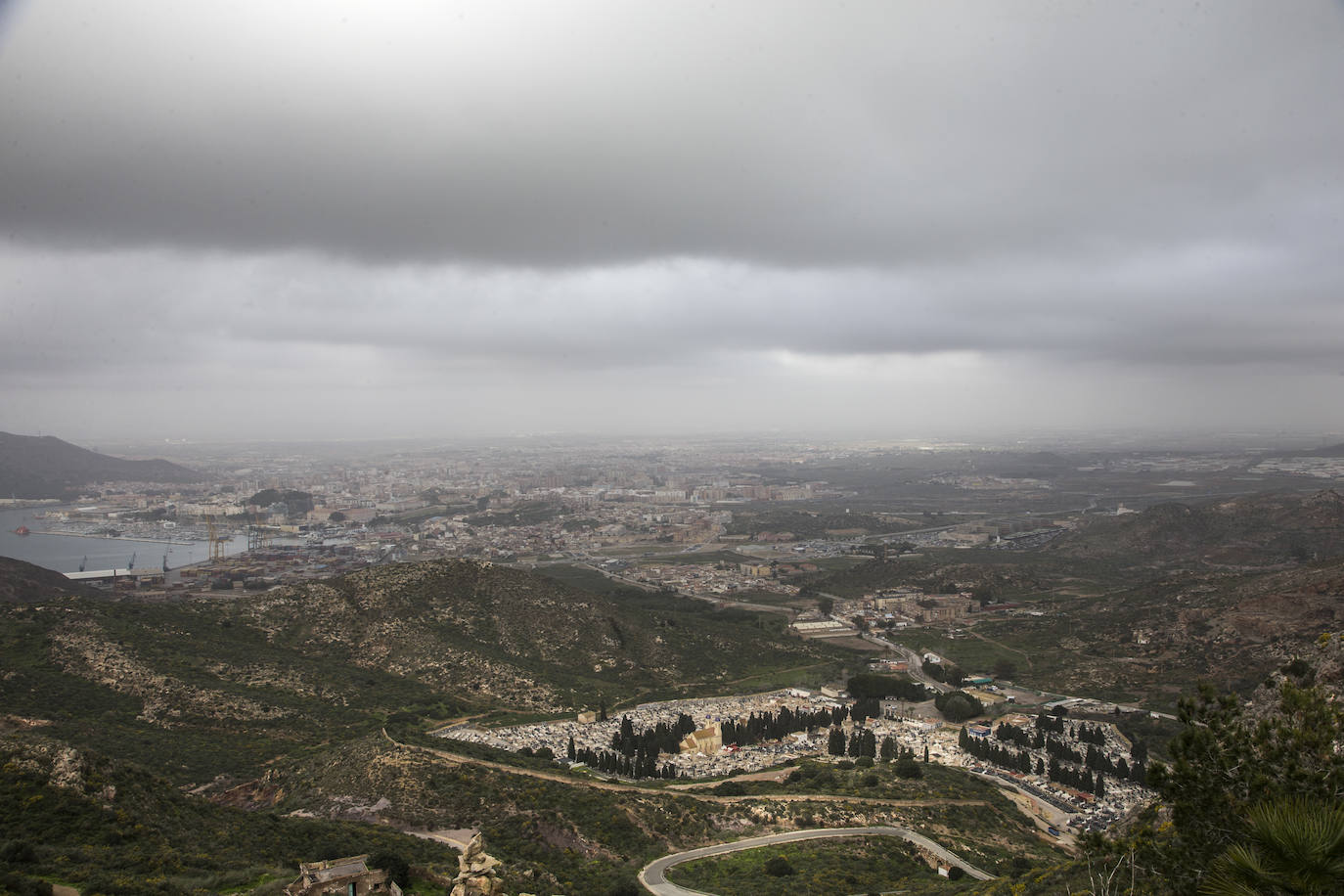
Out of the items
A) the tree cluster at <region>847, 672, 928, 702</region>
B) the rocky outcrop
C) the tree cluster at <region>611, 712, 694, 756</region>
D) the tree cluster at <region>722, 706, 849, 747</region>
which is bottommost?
the tree cluster at <region>847, 672, 928, 702</region>

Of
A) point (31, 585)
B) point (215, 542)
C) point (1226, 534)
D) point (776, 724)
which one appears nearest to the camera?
point (776, 724)

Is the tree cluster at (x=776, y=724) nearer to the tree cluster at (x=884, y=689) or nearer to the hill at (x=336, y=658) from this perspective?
the tree cluster at (x=884, y=689)

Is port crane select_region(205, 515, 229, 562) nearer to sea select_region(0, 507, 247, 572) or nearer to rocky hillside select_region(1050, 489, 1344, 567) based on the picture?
sea select_region(0, 507, 247, 572)

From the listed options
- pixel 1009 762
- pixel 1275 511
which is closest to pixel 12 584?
pixel 1009 762

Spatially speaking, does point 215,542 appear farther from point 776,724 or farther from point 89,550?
point 776,724

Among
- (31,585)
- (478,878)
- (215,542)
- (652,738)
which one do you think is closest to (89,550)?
(215,542)

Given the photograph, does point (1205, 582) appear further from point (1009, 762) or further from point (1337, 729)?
point (1337, 729)

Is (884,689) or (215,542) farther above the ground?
(215,542)

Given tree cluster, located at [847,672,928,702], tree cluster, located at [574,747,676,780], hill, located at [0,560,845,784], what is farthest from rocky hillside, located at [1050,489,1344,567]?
tree cluster, located at [574,747,676,780]
